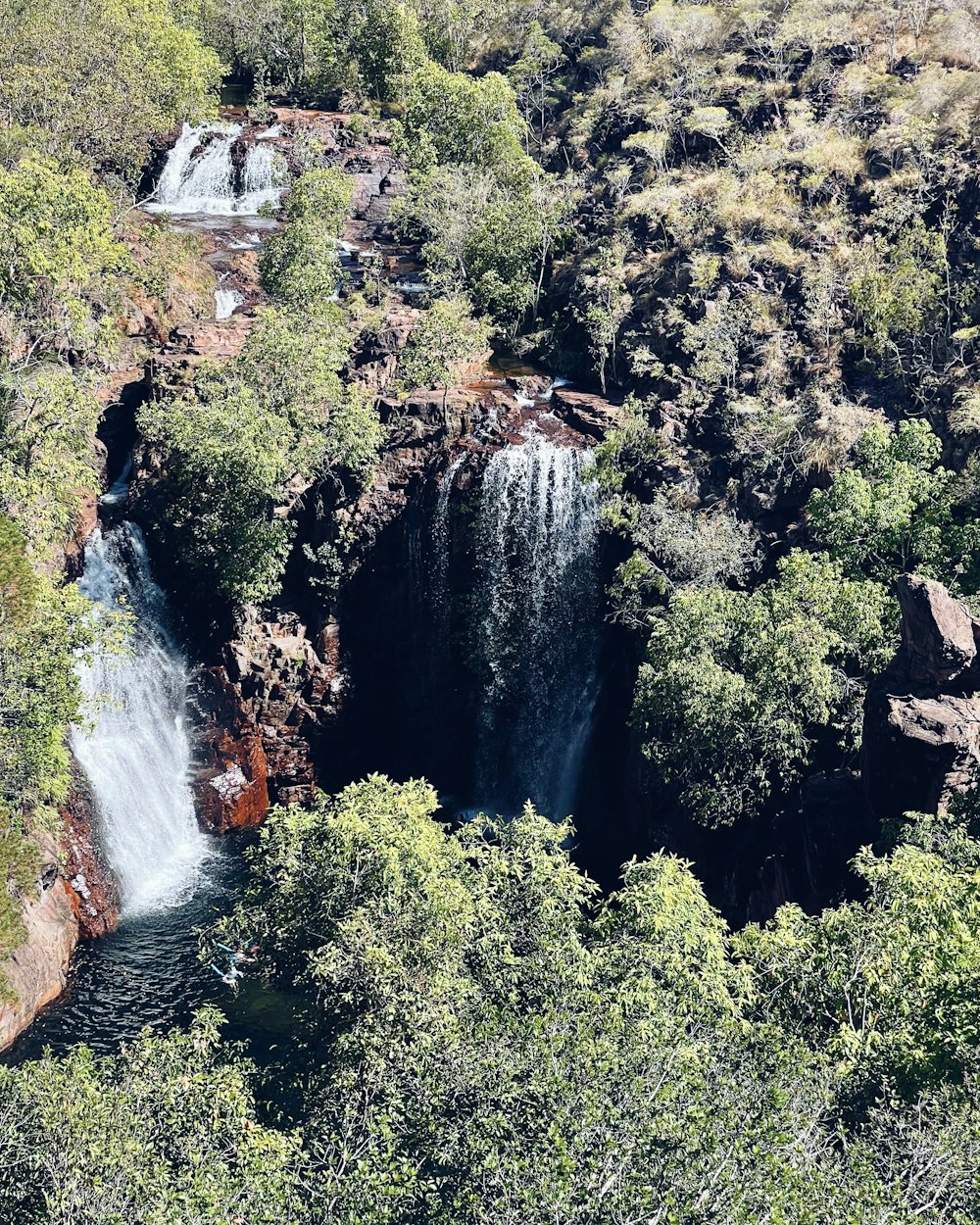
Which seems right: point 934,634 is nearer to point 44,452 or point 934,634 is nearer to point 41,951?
point 41,951

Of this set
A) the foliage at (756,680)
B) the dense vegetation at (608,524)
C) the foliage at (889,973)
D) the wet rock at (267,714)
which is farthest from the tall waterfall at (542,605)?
the foliage at (889,973)

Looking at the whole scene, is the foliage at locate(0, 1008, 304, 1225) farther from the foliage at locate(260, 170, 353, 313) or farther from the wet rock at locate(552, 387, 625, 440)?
the foliage at locate(260, 170, 353, 313)

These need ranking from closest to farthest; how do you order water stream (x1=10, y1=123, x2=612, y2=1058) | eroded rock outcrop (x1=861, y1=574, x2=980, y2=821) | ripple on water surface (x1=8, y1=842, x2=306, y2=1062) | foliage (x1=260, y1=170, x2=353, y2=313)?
1. eroded rock outcrop (x1=861, y1=574, x2=980, y2=821)
2. ripple on water surface (x1=8, y1=842, x2=306, y2=1062)
3. water stream (x1=10, y1=123, x2=612, y2=1058)
4. foliage (x1=260, y1=170, x2=353, y2=313)

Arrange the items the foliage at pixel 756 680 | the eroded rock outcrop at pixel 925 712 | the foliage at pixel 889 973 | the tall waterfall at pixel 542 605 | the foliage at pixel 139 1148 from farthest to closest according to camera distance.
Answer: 1. the tall waterfall at pixel 542 605
2. the foliage at pixel 756 680
3. the eroded rock outcrop at pixel 925 712
4. the foliage at pixel 889 973
5. the foliage at pixel 139 1148

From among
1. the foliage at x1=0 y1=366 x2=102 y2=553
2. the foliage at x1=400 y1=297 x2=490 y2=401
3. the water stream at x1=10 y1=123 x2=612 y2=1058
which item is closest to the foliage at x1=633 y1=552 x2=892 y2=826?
the water stream at x1=10 y1=123 x2=612 y2=1058

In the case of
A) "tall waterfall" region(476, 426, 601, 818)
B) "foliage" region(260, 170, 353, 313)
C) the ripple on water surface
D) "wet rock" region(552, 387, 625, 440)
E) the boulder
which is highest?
"foliage" region(260, 170, 353, 313)

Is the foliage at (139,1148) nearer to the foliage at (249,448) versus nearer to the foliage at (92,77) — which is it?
the foliage at (249,448)
